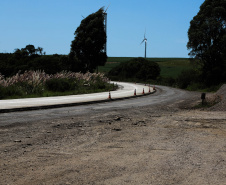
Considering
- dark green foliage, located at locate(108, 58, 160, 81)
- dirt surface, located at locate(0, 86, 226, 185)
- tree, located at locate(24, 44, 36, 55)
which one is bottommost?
dirt surface, located at locate(0, 86, 226, 185)

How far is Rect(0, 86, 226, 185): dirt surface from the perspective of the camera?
17.3ft

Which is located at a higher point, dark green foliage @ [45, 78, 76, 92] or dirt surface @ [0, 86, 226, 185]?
dark green foliage @ [45, 78, 76, 92]

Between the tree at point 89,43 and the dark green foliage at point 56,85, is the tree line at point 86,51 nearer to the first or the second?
the tree at point 89,43

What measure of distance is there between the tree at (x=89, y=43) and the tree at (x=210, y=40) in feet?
53.5

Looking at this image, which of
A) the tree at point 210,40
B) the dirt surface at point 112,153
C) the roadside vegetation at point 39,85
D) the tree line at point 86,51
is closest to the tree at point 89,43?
the tree line at point 86,51

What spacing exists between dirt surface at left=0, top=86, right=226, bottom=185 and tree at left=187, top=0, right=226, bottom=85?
112 feet

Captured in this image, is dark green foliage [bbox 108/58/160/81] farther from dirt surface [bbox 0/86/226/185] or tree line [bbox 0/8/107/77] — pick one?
dirt surface [bbox 0/86/226/185]

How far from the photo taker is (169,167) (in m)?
5.89

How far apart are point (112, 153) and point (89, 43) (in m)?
47.9

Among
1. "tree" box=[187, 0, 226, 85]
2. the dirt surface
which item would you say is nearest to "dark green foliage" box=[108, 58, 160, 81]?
"tree" box=[187, 0, 226, 85]

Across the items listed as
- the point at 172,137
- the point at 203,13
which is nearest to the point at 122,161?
the point at 172,137

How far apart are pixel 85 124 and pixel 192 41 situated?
36.0 meters

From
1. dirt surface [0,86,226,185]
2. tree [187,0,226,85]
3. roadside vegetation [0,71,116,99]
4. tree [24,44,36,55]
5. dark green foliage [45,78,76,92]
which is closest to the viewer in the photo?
dirt surface [0,86,226,185]

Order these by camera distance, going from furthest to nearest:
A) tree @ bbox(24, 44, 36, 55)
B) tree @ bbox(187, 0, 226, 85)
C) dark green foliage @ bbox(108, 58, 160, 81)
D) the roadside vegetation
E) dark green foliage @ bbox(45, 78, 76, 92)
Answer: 1. dark green foliage @ bbox(108, 58, 160, 81)
2. tree @ bbox(24, 44, 36, 55)
3. tree @ bbox(187, 0, 226, 85)
4. dark green foliage @ bbox(45, 78, 76, 92)
5. the roadside vegetation
